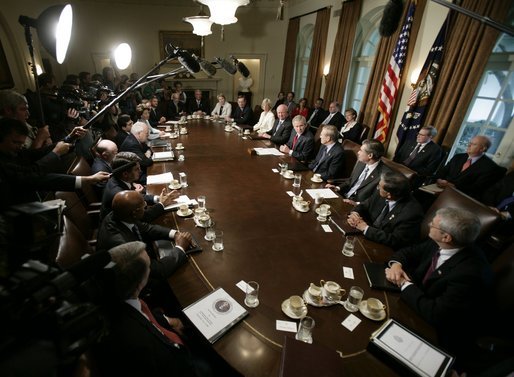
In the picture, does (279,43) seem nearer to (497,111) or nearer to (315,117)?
(315,117)

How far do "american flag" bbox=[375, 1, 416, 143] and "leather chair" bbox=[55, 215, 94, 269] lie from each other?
531 centimetres

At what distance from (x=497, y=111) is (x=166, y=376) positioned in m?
5.23

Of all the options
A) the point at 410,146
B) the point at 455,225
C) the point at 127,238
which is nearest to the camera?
the point at 455,225

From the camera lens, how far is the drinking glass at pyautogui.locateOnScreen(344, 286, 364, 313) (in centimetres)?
149

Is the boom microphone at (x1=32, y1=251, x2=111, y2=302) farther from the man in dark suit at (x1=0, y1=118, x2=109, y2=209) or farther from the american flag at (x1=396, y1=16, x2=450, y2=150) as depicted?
the american flag at (x1=396, y1=16, x2=450, y2=150)

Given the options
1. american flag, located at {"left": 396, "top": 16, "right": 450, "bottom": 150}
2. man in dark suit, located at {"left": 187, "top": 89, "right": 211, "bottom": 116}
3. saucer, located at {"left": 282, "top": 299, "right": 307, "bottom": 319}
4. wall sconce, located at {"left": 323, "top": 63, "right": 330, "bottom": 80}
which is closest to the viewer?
saucer, located at {"left": 282, "top": 299, "right": 307, "bottom": 319}

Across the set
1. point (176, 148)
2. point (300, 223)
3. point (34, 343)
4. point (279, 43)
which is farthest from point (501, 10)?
point (279, 43)

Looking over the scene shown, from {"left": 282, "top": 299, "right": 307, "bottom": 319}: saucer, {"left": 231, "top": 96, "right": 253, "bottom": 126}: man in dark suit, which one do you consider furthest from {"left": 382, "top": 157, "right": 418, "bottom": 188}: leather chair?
{"left": 231, "top": 96, "right": 253, "bottom": 126}: man in dark suit

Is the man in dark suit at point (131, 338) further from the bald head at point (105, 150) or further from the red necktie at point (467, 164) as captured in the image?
the red necktie at point (467, 164)

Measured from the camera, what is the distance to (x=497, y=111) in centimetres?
393

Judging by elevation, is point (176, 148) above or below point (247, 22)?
below

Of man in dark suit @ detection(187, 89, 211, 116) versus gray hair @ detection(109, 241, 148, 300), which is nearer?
gray hair @ detection(109, 241, 148, 300)

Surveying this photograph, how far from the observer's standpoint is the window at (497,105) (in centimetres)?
371

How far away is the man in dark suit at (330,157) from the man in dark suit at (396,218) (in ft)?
4.64
